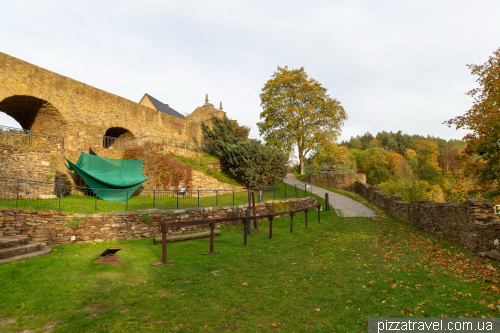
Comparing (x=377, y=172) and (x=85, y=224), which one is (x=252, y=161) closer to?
(x=85, y=224)

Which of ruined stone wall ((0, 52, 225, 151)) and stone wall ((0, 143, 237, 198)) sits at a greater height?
ruined stone wall ((0, 52, 225, 151))

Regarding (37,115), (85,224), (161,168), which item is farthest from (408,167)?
(37,115)

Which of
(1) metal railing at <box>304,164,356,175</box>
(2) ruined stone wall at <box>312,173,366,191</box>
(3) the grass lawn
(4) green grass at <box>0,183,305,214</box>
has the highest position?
(1) metal railing at <box>304,164,356,175</box>

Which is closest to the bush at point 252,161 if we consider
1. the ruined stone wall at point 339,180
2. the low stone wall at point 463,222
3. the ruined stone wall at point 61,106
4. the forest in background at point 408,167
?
the ruined stone wall at point 61,106

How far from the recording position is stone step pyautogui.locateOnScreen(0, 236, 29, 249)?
6.39 meters

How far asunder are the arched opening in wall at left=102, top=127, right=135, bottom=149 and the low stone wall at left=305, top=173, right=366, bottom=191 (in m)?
18.5

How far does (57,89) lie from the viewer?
15828 mm

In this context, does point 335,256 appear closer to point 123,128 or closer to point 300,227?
point 300,227

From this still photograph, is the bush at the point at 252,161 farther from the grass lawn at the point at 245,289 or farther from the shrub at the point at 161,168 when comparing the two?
the grass lawn at the point at 245,289

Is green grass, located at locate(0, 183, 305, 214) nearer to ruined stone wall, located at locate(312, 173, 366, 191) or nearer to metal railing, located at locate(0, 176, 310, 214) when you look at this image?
metal railing, located at locate(0, 176, 310, 214)

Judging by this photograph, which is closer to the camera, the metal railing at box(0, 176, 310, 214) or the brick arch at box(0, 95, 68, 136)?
the metal railing at box(0, 176, 310, 214)

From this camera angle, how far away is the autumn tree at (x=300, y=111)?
29.6 m

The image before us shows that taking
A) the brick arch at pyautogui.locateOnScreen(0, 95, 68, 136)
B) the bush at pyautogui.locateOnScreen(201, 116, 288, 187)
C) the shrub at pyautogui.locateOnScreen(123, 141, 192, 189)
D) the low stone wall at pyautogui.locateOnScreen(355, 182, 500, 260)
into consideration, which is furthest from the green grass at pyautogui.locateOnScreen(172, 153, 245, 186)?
the low stone wall at pyautogui.locateOnScreen(355, 182, 500, 260)

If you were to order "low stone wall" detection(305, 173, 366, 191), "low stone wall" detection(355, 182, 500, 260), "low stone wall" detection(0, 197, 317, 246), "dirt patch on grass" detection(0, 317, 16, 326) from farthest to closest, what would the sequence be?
1. "low stone wall" detection(305, 173, 366, 191)
2. "low stone wall" detection(0, 197, 317, 246)
3. "low stone wall" detection(355, 182, 500, 260)
4. "dirt patch on grass" detection(0, 317, 16, 326)
